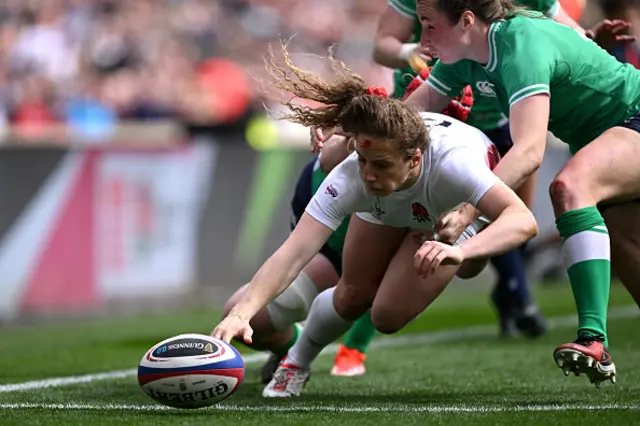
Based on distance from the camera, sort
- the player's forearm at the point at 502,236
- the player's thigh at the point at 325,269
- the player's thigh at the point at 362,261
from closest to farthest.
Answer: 1. the player's forearm at the point at 502,236
2. the player's thigh at the point at 362,261
3. the player's thigh at the point at 325,269

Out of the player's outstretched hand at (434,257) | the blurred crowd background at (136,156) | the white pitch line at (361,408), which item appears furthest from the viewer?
the blurred crowd background at (136,156)

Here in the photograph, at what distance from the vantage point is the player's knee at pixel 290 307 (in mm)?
6176

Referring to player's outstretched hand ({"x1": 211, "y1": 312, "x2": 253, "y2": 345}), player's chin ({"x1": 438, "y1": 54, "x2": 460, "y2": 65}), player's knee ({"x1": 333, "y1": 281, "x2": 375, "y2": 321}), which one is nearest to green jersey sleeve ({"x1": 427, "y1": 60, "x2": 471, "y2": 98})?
player's chin ({"x1": 438, "y1": 54, "x2": 460, "y2": 65})

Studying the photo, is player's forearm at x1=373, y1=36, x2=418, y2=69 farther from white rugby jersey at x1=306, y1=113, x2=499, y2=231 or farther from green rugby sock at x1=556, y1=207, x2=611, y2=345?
green rugby sock at x1=556, y1=207, x2=611, y2=345

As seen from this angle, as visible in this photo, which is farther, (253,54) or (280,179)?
(253,54)

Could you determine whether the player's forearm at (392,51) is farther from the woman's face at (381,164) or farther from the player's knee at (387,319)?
the woman's face at (381,164)

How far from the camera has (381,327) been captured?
5.88 m

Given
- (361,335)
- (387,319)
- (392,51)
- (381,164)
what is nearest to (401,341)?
(361,335)

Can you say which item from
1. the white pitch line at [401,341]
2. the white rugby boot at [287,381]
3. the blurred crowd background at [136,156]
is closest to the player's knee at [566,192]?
the white rugby boot at [287,381]

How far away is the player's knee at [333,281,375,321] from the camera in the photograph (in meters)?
5.93

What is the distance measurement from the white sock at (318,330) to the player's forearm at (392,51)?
1500 mm

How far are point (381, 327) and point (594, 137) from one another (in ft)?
4.39

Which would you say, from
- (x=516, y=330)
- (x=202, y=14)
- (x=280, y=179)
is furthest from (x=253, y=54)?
(x=516, y=330)

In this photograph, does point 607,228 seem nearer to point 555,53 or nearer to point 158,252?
point 555,53
